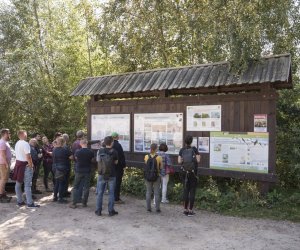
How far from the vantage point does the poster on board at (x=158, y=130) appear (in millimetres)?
9969

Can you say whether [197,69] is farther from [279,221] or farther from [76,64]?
[76,64]

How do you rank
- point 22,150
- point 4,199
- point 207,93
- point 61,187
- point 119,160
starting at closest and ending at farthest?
point 22,150 → point 119,160 → point 4,199 → point 61,187 → point 207,93

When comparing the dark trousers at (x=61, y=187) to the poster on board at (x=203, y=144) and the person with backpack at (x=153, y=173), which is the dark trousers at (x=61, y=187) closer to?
the person with backpack at (x=153, y=173)

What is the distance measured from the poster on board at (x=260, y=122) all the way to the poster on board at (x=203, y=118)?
37.8 inches

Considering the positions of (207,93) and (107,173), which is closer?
(107,173)

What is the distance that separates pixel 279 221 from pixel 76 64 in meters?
10.6

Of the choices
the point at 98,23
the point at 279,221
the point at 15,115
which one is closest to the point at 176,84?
the point at 279,221

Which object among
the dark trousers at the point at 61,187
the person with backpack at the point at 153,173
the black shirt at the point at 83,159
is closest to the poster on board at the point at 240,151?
the person with backpack at the point at 153,173

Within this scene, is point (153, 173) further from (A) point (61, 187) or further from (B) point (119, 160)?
(A) point (61, 187)

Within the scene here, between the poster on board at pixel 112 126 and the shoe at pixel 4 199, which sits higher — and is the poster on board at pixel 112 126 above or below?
above

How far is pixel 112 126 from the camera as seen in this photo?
11.4 meters

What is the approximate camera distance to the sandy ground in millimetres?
6066

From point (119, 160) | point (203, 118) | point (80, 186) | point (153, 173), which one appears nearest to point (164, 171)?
point (153, 173)

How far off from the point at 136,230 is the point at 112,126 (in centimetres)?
494
